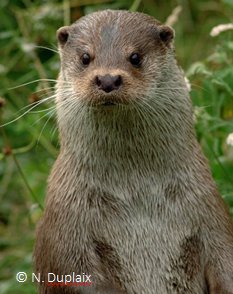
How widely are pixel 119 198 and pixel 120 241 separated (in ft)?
0.51

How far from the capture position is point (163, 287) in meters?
4.16

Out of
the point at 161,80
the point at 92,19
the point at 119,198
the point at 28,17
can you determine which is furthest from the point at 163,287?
the point at 28,17

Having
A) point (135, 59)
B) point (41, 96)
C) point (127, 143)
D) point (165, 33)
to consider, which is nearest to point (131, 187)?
point (127, 143)

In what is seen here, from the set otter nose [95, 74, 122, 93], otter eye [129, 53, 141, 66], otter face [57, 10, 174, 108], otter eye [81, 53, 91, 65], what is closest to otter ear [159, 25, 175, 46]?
otter face [57, 10, 174, 108]

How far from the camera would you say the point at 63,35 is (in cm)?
424

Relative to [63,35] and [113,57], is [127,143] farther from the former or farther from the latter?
[63,35]

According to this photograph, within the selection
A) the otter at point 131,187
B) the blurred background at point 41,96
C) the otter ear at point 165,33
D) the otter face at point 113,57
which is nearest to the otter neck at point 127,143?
the otter at point 131,187

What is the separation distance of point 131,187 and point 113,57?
19.2 inches

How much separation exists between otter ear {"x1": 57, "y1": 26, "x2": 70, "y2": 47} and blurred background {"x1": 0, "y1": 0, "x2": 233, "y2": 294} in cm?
43

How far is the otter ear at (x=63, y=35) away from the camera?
13.8 ft

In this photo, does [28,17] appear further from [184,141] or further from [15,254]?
[184,141]

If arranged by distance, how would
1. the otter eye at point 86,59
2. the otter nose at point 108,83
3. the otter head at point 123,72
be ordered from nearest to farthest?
the otter nose at point 108,83 < the otter head at point 123,72 < the otter eye at point 86,59

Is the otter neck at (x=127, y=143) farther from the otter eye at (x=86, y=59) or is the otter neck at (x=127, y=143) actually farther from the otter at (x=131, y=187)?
the otter eye at (x=86, y=59)

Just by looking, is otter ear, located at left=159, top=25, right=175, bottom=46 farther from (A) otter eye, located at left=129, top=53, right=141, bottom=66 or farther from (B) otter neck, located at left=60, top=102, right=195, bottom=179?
(B) otter neck, located at left=60, top=102, right=195, bottom=179
